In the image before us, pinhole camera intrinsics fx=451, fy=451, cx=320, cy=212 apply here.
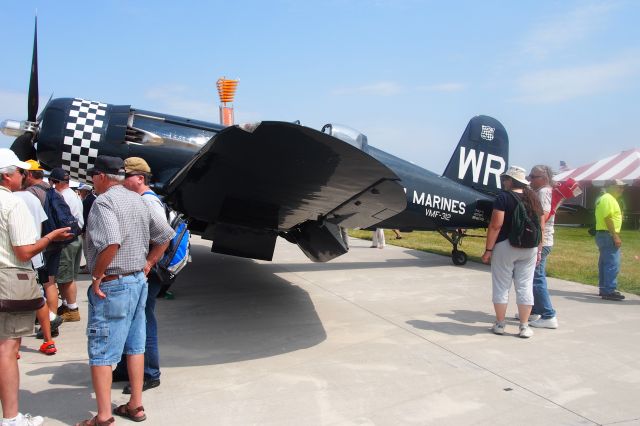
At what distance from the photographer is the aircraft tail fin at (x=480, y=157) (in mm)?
8875

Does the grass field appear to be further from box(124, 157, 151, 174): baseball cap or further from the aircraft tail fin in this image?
box(124, 157, 151, 174): baseball cap

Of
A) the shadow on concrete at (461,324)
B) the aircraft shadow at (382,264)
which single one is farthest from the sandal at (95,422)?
the aircraft shadow at (382,264)

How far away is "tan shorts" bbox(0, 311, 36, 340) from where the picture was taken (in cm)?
238

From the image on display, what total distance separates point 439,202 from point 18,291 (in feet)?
22.3

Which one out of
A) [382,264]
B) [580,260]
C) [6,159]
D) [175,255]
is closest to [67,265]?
[175,255]

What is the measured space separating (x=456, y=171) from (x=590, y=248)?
263 inches

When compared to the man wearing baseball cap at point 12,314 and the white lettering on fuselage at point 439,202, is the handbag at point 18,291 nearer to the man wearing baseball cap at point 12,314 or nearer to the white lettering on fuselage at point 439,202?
the man wearing baseball cap at point 12,314

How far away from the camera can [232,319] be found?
15.6ft

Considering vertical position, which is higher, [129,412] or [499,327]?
[499,327]

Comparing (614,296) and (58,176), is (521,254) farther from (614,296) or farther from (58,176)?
(58,176)

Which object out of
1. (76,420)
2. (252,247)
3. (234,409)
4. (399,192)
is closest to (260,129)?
(399,192)

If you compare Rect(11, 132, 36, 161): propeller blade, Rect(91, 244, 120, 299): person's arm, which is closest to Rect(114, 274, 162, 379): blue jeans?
Rect(91, 244, 120, 299): person's arm

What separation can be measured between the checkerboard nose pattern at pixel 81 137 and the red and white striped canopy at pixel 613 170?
68.8 feet

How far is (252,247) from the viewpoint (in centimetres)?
549
